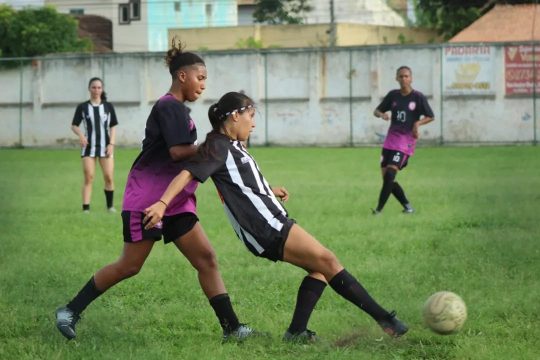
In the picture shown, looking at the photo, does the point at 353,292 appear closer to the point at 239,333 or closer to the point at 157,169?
the point at 239,333

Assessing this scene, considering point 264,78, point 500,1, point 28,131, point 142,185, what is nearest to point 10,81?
point 28,131

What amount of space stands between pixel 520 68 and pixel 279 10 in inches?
1538

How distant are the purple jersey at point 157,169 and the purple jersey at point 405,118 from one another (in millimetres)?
8399

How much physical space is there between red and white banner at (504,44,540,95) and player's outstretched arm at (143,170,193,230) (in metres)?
31.3

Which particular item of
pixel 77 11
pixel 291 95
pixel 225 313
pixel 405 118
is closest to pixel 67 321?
pixel 225 313

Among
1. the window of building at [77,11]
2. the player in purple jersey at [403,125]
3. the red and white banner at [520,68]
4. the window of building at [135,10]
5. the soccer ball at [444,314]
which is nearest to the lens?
the soccer ball at [444,314]

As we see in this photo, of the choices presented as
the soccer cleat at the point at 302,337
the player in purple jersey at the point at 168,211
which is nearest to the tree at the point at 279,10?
the player in purple jersey at the point at 168,211

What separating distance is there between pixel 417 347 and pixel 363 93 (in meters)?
31.9

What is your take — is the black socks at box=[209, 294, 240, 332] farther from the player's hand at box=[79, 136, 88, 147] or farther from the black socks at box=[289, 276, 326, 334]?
the player's hand at box=[79, 136, 88, 147]

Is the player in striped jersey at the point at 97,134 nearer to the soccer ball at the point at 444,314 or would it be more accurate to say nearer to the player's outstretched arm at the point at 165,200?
the player's outstretched arm at the point at 165,200

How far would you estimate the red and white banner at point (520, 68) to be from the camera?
36281 mm

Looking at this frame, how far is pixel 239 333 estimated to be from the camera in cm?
702

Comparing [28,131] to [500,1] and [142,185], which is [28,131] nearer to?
[500,1]

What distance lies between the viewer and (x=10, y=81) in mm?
41156
